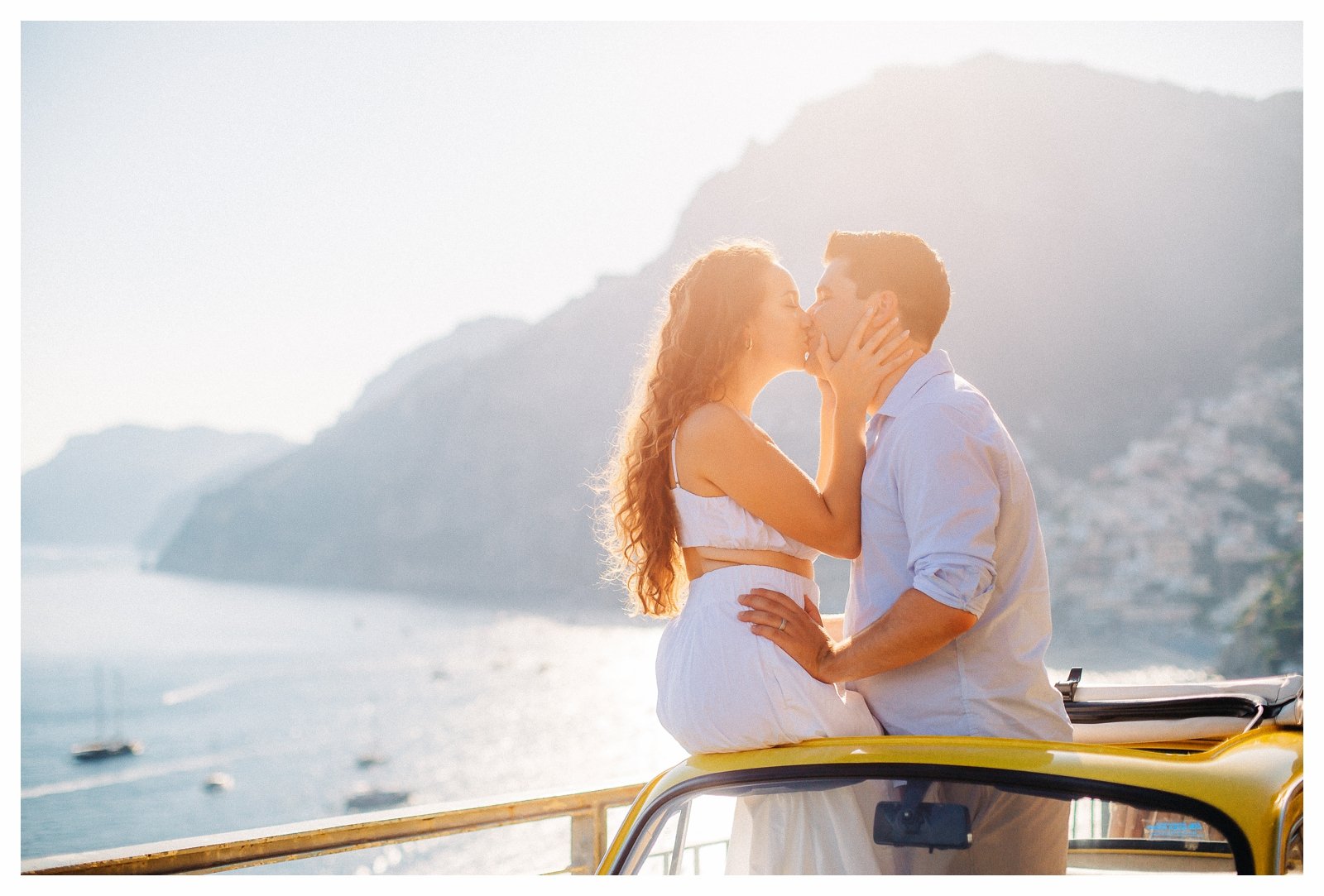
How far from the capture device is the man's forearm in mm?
2256

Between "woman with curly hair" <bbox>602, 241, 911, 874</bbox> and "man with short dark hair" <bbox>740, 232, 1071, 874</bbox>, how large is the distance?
2.8 inches

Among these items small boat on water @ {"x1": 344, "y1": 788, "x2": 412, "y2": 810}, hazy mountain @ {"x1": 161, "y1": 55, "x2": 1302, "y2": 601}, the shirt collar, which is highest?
hazy mountain @ {"x1": 161, "y1": 55, "x2": 1302, "y2": 601}

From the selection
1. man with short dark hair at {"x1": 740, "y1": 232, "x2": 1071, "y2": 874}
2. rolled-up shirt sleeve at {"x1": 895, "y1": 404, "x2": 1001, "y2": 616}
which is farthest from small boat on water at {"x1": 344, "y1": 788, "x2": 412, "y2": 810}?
rolled-up shirt sleeve at {"x1": 895, "y1": 404, "x2": 1001, "y2": 616}

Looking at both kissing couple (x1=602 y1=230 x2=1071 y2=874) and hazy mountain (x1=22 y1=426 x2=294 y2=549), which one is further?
hazy mountain (x1=22 y1=426 x2=294 y2=549)

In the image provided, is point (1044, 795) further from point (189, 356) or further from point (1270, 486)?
point (189, 356)

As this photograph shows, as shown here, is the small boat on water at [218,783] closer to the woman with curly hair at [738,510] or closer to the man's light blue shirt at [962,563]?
the woman with curly hair at [738,510]

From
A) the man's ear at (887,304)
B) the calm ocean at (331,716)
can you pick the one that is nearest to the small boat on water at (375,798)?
the calm ocean at (331,716)

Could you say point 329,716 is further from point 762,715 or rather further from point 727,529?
point 762,715

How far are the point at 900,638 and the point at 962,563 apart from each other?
0.72 feet

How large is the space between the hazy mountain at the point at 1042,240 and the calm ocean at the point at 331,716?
23400mm

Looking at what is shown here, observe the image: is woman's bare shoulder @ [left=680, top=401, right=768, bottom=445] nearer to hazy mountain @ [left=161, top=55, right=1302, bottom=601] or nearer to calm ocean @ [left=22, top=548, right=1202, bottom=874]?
calm ocean @ [left=22, top=548, right=1202, bottom=874]

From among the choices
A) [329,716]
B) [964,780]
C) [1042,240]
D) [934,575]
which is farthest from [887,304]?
[1042,240]

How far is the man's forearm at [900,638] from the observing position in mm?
2256

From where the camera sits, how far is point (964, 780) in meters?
1.82
